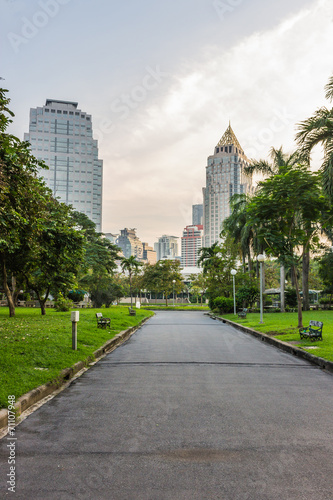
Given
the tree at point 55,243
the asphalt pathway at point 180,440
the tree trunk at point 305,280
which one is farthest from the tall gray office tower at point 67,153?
the asphalt pathway at point 180,440

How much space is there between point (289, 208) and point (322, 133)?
12.1ft

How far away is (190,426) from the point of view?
4797 millimetres

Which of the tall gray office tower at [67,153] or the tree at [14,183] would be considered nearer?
the tree at [14,183]

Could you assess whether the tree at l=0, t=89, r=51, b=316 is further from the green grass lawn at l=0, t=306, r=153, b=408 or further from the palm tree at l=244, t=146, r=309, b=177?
the palm tree at l=244, t=146, r=309, b=177

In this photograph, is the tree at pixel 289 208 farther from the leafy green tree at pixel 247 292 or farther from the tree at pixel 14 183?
the leafy green tree at pixel 247 292

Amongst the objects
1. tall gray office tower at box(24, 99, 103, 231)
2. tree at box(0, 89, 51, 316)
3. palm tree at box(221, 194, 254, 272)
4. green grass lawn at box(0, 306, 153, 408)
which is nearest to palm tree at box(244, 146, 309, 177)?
palm tree at box(221, 194, 254, 272)

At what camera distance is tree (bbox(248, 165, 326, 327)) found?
606 inches

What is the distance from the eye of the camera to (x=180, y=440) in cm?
430

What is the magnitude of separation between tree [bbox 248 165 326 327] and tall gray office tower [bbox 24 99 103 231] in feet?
582

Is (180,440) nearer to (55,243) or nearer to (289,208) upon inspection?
(289,208)

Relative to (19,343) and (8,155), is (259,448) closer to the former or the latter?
(19,343)

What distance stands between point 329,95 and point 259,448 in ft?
38.9

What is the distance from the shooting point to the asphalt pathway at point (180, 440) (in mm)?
3260

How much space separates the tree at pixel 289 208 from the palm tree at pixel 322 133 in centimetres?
131
